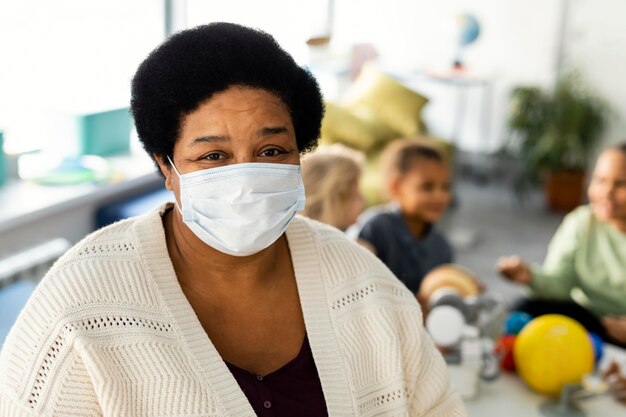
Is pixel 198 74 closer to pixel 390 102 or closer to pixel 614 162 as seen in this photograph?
pixel 614 162

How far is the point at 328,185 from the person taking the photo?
245 cm

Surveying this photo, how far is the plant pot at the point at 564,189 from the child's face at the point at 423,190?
2.66m

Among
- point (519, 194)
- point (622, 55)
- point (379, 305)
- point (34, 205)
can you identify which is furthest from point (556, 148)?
point (379, 305)

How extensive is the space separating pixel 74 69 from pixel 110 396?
2.78 m

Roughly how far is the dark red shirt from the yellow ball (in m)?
0.66

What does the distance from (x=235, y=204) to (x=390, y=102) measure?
144 inches

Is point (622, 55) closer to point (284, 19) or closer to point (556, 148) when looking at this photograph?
point (556, 148)

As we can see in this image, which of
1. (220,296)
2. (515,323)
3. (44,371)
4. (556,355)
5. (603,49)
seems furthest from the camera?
(603,49)

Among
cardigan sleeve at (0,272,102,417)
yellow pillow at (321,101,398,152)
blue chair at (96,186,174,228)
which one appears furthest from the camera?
yellow pillow at (321,101,398,152)

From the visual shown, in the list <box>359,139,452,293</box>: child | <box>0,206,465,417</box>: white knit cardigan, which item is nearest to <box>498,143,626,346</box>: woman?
<box>359,139,452,293</box>: child

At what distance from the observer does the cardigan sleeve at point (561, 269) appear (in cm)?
240

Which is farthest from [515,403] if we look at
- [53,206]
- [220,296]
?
[53,206]

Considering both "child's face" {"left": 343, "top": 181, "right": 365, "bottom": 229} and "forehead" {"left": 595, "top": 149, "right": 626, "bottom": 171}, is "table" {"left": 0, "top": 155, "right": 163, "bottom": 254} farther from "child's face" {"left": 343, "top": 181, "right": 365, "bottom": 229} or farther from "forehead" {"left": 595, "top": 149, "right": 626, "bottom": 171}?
"forehead" {"left": 595, "top": 149, "right": 626, "bottom": 171}

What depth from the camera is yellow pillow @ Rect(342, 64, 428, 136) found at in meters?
4.71
